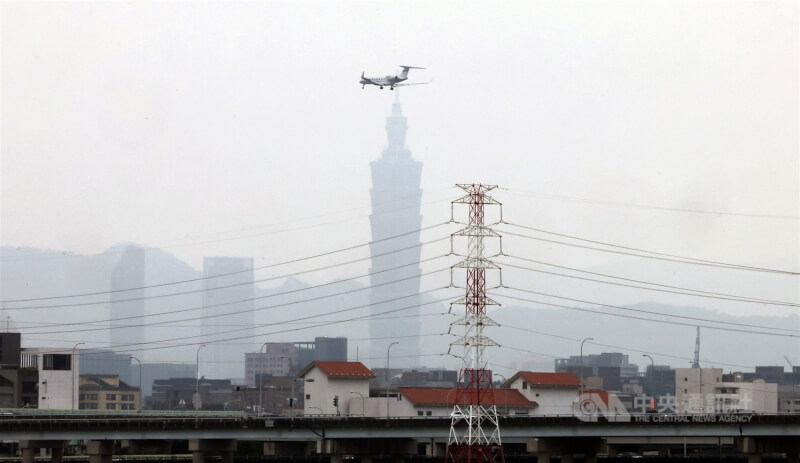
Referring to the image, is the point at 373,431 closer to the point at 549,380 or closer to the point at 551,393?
the point at 551,393

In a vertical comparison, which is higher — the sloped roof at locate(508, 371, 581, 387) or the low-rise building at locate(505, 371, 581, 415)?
the sloped roof at locate(508, 371, 581, 387)

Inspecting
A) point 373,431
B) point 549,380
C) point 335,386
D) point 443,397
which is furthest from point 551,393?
point 373,431

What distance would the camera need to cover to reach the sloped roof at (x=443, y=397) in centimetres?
17950

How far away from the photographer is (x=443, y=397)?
183m

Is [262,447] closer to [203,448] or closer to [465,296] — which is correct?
[203,448]

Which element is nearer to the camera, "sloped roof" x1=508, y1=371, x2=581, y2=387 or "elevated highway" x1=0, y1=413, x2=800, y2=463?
"elevated highway" x1=0, y1=413, x2=800, y2=463

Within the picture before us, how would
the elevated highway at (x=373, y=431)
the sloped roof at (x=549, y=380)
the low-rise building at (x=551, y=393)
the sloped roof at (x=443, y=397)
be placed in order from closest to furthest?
the elevated highway at (x=373, y=431), the sloped roof at (x=443, y=397), the low-rise building at (x=551, y=393), the sloped roof at (x=549, y=380)

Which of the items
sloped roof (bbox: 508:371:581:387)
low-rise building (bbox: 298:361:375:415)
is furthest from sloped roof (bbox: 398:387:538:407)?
low-rise building (bbox: 298:361:375:415)

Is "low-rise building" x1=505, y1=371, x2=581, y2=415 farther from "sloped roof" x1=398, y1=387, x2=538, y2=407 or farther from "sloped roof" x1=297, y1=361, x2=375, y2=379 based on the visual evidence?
"sloped roof" x1=297, y1=361, x2=375, y2=379

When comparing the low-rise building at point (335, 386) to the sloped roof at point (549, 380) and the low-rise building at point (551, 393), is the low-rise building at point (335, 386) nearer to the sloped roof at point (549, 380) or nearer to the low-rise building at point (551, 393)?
the low-rise building at point (551, 393)

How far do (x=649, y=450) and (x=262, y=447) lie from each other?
62019 mm

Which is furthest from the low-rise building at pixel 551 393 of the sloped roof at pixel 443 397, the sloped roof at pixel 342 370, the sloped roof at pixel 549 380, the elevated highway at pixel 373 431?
the elevated highway at pixel 373 431

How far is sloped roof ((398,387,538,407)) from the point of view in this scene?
589 feet

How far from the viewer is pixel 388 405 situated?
174 meters
